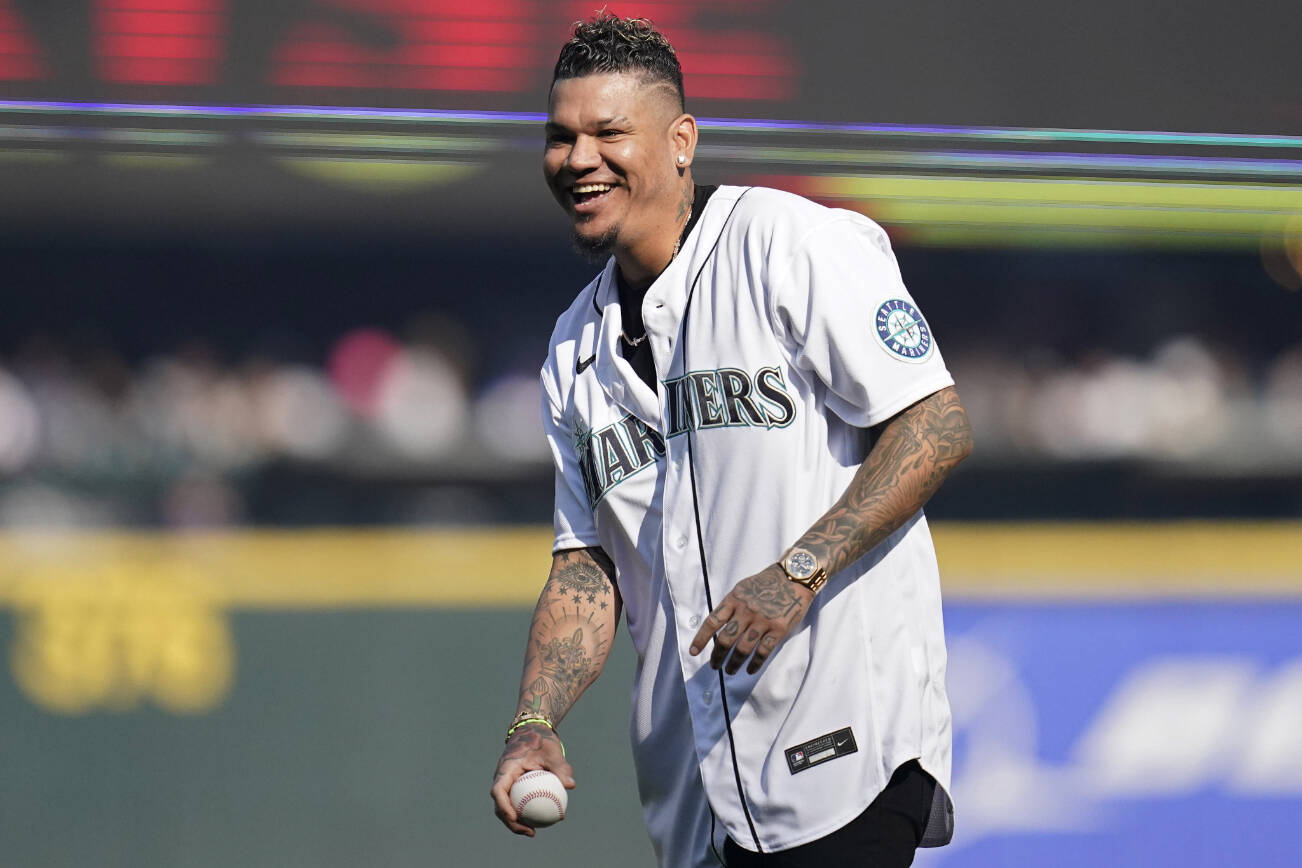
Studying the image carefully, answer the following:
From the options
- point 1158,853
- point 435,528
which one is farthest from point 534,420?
point 1158,853

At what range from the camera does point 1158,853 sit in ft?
11.2

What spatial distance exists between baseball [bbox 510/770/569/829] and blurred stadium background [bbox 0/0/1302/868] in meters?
1.49

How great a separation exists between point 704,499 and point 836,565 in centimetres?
27

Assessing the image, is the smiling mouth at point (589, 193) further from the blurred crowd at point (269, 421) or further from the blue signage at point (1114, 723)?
the blue signage at point (1114, 723)

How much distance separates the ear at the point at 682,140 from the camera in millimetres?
2084

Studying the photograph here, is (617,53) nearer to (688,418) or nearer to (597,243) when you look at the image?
(597,243)

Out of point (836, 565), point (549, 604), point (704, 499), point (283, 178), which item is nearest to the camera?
point (836, 565)

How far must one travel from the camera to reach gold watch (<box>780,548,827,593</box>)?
170 cm

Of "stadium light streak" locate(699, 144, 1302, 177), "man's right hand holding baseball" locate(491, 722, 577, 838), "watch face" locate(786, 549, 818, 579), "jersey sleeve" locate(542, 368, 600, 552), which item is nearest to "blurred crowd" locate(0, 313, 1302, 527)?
"stadium light streak" locate(699, 144, 1302, 177)

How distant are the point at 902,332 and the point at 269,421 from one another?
1904mm

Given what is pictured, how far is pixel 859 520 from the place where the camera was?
68.8 inches

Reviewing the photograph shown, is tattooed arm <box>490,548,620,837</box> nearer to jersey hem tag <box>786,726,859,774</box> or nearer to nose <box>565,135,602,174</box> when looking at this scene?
jersey hem tag <box>786,726,859,774</box>

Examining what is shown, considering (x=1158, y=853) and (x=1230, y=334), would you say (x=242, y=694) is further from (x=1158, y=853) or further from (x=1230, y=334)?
(x=1230, y=334)

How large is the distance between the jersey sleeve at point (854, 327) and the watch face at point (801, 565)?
217 millimetres
